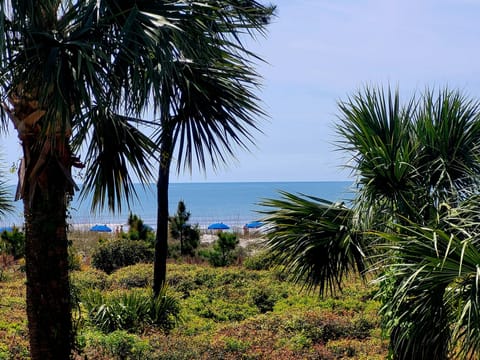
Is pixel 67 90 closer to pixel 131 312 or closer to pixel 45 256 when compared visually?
pixel 45 256

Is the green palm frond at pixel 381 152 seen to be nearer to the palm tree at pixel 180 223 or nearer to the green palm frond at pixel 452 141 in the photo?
the green palm frond at pixel 452 141

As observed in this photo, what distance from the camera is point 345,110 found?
719 cm

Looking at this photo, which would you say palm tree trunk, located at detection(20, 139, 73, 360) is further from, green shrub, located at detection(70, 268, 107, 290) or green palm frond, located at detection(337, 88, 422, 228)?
green shrub, located at detection(70, 268, 107, 290)

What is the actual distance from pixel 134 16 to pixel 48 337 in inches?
129

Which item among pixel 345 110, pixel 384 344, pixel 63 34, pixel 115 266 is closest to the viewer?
pixel 63 34

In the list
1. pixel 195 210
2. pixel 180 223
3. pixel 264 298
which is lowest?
pixel 195 210

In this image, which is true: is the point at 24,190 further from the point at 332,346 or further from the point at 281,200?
the point at 332,346

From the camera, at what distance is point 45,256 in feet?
20.6

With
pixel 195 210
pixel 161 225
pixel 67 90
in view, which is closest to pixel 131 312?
pixel 161 225

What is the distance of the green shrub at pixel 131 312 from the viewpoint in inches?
452

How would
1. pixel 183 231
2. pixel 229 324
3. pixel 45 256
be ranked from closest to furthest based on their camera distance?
pixel 45 256 → pixel 229 324 → pixel 183 231

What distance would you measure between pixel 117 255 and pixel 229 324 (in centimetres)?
1052

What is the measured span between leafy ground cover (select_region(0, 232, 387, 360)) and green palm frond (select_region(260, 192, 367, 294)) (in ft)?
2.01

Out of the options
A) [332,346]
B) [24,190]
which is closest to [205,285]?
[332,346]
